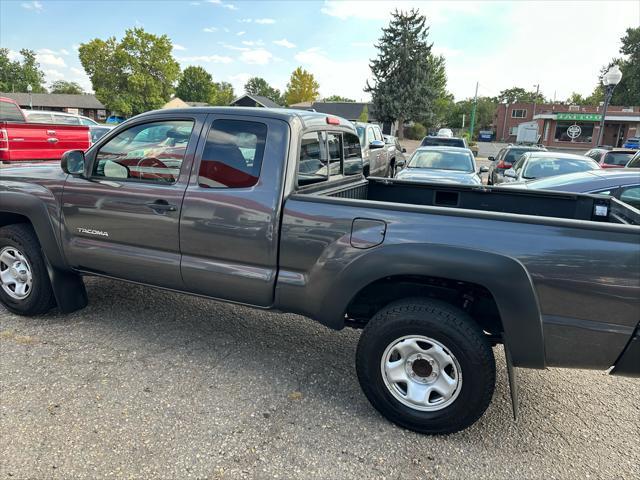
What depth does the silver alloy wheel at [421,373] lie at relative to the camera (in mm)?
2615

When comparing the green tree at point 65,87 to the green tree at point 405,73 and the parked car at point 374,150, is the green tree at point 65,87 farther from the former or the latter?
the parked car at point 374,150

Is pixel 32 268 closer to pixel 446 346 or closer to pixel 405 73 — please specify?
pixel 446 346

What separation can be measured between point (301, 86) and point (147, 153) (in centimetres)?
7488

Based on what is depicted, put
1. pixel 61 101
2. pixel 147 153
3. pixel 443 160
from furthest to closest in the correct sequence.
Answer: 1. pixel 61 101
2. pixel 443 160
3. pixel 147 153

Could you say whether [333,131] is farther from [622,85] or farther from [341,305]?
[622,85]

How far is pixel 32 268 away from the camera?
3.87m

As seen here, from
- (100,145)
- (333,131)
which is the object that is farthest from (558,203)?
(100,145)

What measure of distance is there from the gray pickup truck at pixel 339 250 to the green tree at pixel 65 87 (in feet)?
410

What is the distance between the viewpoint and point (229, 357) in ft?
11.6

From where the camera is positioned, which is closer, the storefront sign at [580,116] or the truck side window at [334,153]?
the truck side window at [334,153]

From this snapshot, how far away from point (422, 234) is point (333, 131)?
166cm

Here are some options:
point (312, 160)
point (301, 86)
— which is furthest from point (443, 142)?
point (301, 86)

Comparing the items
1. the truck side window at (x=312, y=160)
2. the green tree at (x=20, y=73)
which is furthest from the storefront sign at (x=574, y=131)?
the green tree at (x=20, y=73)

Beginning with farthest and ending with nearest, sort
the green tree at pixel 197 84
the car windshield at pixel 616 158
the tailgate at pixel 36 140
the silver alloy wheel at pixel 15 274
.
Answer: the green tree at pixel 197 84, the car windshield at pixel 616 158, the tailgate at pixel 36 140, the silver alloy wheel at pixel 15 274
